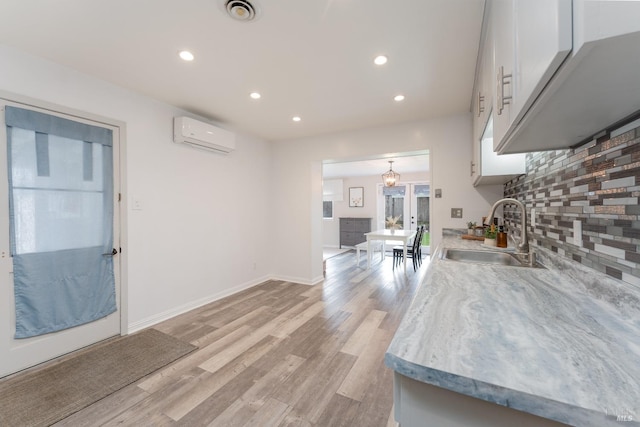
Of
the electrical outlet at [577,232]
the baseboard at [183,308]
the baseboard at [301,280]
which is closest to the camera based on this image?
the electrical outlet at [577,232]

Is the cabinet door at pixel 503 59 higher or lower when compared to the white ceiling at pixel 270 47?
lower

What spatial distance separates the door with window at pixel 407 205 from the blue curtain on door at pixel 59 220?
6080 mm

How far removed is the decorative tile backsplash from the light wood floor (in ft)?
4.42

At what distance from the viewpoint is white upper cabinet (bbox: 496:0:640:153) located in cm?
45

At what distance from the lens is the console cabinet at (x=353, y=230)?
7.88m

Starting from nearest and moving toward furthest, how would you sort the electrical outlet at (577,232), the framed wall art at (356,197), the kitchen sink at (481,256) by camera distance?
1. the electrical outlet at (577,232)
2. the kitchen sink at (481,256)
3. the framed wall art at (356,197)

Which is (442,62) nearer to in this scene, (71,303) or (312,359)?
(312,359)

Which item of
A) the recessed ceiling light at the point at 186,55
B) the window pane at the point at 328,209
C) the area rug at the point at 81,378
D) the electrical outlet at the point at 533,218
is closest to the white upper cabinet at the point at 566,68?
the electrical outlet at the point at 533,218

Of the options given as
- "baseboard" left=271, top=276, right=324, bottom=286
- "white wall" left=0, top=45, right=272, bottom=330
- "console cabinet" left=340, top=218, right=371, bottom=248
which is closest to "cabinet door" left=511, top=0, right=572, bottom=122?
"white wall" left=0, top=45, right=272, bottom=330

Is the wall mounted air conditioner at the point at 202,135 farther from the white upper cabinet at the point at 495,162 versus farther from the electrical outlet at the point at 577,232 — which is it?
the electrical outlet at the point at 577,232

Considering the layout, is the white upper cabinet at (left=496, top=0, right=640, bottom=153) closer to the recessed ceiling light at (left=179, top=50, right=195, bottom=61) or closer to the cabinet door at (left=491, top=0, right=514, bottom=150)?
the cabinet door at (left=491, top=0, right=514, bottom=150)

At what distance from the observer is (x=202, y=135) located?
10.2 feet

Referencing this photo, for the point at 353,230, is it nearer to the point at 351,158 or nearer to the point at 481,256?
the point at 351,158

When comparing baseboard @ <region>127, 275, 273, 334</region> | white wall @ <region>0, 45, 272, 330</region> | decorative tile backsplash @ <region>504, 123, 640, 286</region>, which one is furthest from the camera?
baseboard @ <region>127, 275, 273, 334</region>
